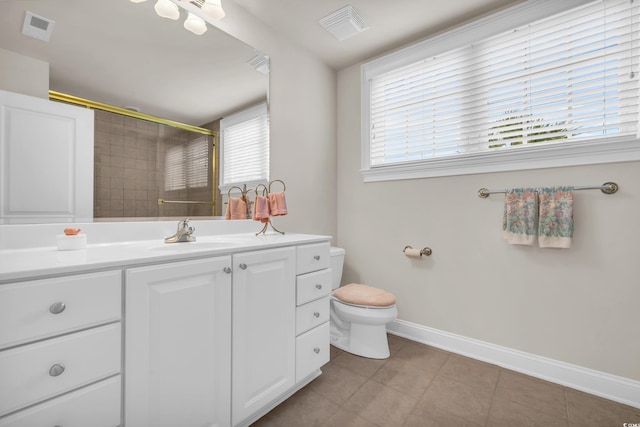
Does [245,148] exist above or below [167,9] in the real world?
below

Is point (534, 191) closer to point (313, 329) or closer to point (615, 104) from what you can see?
point (615, 104)

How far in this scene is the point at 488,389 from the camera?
161cm

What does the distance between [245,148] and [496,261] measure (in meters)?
1.92

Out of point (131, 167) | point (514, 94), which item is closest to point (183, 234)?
point (131, 167)

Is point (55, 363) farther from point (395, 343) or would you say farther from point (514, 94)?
point (514, 94)

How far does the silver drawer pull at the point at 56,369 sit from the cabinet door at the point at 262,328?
534 millimetres

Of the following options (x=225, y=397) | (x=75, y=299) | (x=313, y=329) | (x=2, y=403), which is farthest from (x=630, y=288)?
(x=2, y=403)

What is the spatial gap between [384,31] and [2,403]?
8.84ft

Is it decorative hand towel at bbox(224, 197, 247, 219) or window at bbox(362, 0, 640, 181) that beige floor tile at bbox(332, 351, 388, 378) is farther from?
window at bbox(362, 0, 640, 181)

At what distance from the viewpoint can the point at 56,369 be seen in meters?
0.74

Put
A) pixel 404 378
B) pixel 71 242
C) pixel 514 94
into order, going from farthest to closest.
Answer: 1. pixel 514 94
2. pixel 404 378
3. pixel 71 242

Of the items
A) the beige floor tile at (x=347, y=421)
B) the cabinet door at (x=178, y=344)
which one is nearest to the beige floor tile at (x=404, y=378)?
the beige floor tile at (x=347, y=421)

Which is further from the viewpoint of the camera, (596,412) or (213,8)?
(213,8)

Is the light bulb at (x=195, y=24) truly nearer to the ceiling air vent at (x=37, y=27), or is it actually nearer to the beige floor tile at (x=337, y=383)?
the ceiling air vent at (x=37, y=27)
